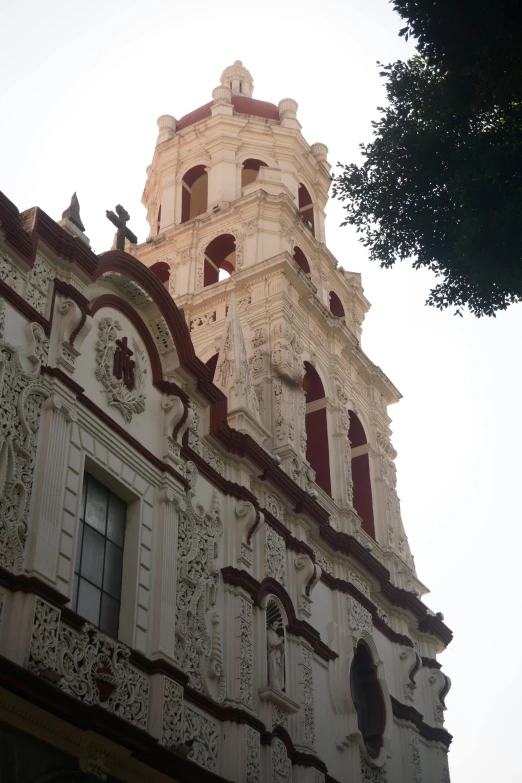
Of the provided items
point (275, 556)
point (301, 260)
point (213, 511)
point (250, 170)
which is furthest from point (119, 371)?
point (250, 170)

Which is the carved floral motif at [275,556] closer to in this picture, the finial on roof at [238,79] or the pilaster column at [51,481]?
the pilaster column at [51,481]

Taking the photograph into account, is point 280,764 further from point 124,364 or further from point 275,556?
point 124,364

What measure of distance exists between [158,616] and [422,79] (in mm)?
7647

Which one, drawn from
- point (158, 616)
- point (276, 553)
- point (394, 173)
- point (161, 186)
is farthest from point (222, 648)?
point (161, 186)

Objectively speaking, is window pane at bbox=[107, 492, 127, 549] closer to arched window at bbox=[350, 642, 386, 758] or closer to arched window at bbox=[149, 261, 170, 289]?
arched window at bbox=[350, 642, 386, 758]

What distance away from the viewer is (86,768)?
11539 millimetres

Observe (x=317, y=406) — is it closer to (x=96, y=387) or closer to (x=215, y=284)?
(x=215, y=284)

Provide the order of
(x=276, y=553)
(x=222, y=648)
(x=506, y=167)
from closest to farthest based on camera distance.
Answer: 1. (x=506, y=167)
2. (x=222, y=648)
3. (x=276, y=553)

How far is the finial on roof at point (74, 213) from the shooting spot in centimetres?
1545

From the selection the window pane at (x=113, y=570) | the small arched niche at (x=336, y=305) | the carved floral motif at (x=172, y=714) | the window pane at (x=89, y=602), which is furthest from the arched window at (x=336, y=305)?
the carved floral motif at (x=172, y=714)

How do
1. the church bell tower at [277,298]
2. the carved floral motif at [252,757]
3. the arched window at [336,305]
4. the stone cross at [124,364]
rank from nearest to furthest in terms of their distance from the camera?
the carved floral motif at [252,757] < the stone cross at [124,364] < the church bell tower at [277,298] < the arched window at [336,305]

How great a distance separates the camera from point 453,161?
14102 millimetres

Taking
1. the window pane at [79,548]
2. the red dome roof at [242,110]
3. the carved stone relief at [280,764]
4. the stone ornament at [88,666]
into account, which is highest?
the red dome roof at [242,110]

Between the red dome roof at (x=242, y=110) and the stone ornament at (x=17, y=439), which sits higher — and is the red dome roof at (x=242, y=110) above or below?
above
